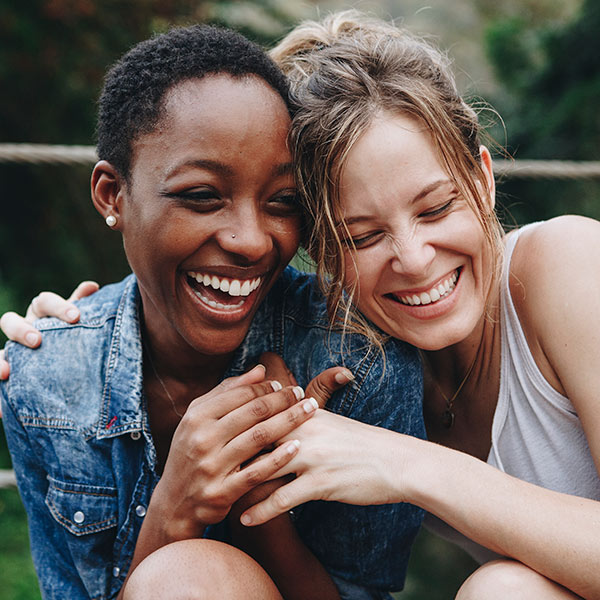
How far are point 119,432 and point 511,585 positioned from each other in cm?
98

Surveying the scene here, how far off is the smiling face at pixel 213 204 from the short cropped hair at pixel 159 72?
3 cm

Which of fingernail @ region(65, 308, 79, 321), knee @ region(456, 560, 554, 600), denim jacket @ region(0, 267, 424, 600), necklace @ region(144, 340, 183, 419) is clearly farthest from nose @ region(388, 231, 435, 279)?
fingernail @ region(65, 308, 79, 321)

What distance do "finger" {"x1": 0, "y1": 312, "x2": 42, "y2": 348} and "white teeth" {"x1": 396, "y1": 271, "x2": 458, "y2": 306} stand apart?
94 centimetres

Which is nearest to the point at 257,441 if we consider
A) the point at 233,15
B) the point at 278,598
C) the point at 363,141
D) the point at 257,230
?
the point at 278,598

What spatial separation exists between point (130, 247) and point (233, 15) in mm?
3587

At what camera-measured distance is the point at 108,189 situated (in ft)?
5.89

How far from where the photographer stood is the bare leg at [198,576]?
4.74 feet

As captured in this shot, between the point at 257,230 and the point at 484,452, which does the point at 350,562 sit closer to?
the point at 484,452

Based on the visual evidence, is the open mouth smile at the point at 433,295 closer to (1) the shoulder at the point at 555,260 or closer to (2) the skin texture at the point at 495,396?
(2) the skin texture at the point at 495,396

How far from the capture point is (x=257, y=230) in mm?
1617

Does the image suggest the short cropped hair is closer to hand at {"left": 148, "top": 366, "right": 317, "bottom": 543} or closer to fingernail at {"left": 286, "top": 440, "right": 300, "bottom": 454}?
hand at {"left": 148, "top": 366, "right": 317, "bottom": 543}

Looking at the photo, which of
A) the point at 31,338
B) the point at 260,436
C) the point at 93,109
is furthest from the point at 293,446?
the point at 93,109

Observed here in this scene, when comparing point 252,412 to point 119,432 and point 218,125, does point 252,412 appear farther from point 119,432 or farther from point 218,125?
point 218,125

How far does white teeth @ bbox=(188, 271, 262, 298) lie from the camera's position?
1.69 meters
